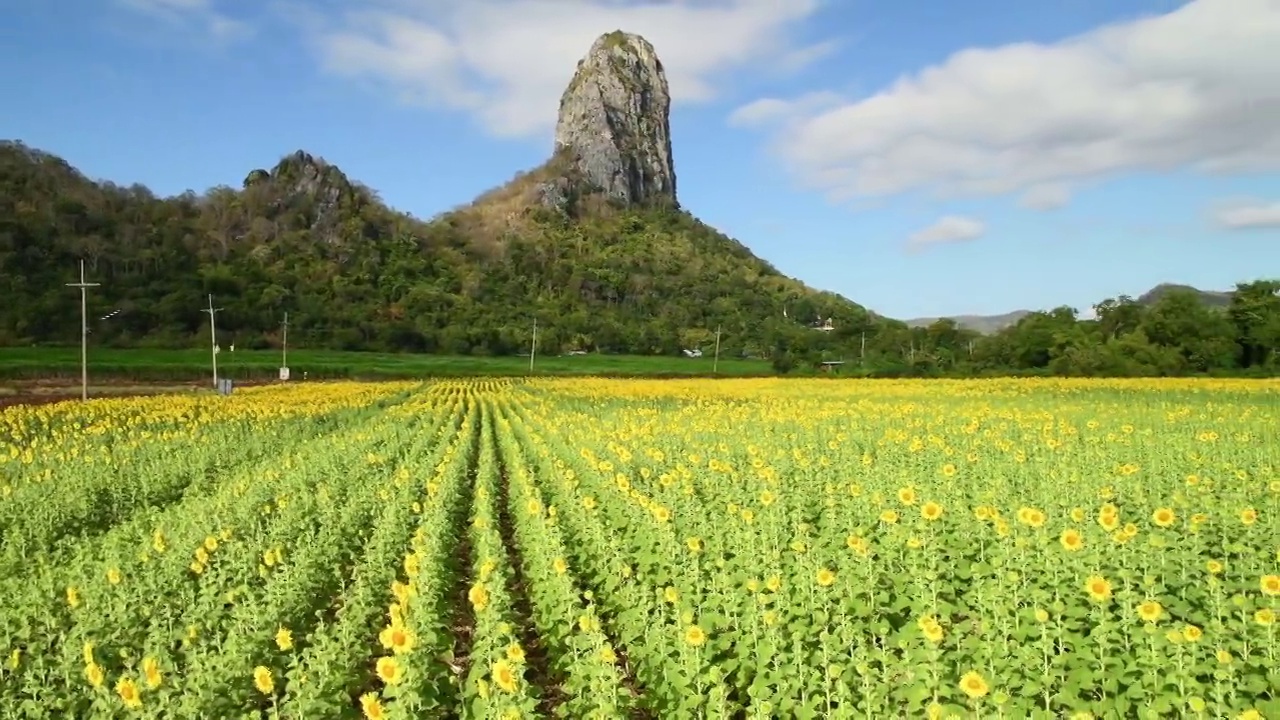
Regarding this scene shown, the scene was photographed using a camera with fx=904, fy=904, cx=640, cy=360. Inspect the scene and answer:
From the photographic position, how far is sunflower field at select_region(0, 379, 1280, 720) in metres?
4.54

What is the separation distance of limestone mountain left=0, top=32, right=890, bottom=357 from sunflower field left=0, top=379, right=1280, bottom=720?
62.8m

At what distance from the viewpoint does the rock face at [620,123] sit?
166 metres

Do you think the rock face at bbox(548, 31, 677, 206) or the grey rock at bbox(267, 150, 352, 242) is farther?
the rock face at bbox(548, 31, 677, 206)

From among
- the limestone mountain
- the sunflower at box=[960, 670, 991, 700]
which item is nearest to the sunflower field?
the sunflower at box=[960, 670, 991, 700]

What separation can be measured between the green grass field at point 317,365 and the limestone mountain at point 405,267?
532cm

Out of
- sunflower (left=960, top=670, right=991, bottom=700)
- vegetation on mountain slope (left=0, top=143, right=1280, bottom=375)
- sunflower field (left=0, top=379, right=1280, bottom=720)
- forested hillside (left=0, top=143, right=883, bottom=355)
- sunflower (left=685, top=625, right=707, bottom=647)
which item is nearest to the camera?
sunflower (left=960, top=670, right=991, bottom=700)

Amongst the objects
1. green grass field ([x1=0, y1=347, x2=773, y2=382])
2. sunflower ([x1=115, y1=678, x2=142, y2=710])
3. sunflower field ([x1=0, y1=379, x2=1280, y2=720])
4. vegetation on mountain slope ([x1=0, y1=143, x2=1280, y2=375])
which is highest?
vegetation on mountain slope ([x1=0, y1=143, x2=1280, y2=375])

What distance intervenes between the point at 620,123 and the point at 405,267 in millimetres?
77959

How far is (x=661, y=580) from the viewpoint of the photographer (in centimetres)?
717

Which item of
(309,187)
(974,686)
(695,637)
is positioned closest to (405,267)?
(309,187)

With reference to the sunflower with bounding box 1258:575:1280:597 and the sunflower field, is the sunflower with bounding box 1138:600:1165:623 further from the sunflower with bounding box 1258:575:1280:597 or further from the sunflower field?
the sunflower with bounding box 1258:575:1280:597

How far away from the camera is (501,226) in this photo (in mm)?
144000

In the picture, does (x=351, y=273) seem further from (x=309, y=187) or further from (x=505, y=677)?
(x=505, y=677)

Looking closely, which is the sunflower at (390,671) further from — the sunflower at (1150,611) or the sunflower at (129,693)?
the sunflower at (1150,611)
